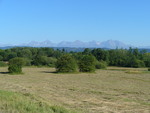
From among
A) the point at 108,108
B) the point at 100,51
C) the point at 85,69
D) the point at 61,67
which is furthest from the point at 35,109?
the point at 100,51

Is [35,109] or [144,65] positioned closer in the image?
[35,109]

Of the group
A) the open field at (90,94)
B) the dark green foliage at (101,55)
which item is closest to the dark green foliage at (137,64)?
the dark green foliage at (101,55)

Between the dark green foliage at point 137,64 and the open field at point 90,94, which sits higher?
the open field at point 90,94

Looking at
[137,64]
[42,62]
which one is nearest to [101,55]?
[137,64]

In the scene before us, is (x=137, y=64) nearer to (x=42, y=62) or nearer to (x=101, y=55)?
(x=101, y=55)

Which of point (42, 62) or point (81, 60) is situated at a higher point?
point (81, 60)

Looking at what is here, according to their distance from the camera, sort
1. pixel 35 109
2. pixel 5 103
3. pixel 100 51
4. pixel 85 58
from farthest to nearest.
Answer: pixel 100 51 → pixel 85 58 → pixel 5 103 → pixel 35 109

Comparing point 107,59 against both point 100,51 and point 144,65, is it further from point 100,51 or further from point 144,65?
point 144,65

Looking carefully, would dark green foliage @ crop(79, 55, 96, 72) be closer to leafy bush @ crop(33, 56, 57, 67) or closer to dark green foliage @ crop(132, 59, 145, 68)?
leafy bush @ crop(33, 56, 57, 67)

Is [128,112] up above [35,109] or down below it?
below

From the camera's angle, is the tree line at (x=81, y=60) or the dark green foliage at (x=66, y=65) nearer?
the dark green foliage at (x=66, y=65)

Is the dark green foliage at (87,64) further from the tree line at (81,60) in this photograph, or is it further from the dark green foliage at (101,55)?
the dark green foliage at (101,55)

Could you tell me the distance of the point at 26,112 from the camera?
795 centimetres

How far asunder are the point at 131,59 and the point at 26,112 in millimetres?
81903
